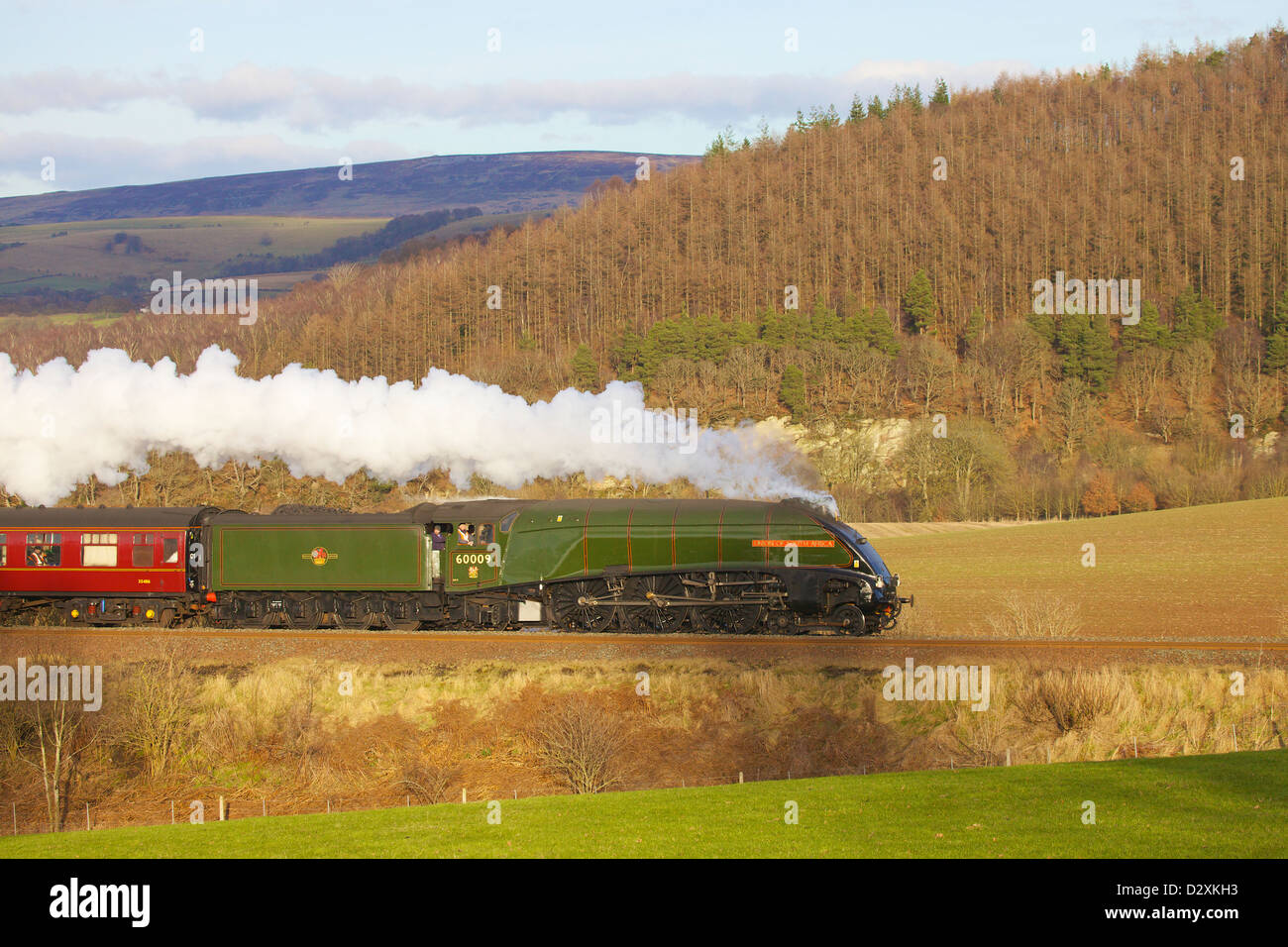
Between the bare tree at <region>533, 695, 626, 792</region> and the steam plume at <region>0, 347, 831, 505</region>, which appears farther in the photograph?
the steam plume at <region>0, 347, 831, 505</region>

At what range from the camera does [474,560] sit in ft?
118

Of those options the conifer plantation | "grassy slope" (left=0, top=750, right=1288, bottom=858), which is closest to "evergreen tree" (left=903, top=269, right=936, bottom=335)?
the conifer plantation

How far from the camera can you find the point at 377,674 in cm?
3359

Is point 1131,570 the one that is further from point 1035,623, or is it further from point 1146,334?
point 1146,334

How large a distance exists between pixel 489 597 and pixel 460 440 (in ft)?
37.0

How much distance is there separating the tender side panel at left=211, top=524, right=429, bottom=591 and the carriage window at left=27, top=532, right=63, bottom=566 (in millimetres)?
5680

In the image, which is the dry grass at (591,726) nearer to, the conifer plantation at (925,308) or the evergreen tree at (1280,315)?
the conifer plantation at (925,308)

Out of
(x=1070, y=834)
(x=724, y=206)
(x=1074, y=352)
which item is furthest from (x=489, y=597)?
(x=724, y=206)

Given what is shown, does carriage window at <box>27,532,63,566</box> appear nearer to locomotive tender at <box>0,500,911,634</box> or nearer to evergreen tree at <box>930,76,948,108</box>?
locomotive tender at <box>0,500,911,634</box>

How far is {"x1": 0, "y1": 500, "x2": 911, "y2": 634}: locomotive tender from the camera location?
33594mm

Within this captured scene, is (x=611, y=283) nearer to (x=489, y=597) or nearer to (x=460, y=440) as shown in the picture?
(x=460, y=440)

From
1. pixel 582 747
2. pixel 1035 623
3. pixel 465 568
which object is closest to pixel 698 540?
pixel 582 747

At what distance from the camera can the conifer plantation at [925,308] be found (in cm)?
9888

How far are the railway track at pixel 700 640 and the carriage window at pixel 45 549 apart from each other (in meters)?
2.58
